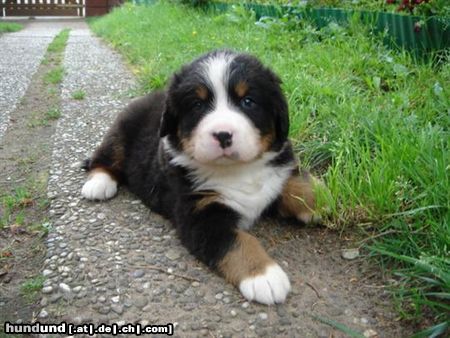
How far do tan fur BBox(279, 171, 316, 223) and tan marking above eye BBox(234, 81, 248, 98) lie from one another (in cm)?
60

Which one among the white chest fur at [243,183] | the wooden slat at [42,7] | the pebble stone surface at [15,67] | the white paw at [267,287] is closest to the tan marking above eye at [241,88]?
the white chest fur at [243,183]

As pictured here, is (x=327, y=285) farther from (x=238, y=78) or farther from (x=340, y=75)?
(x=340, y=75)

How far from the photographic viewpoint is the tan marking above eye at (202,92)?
254 centimetres

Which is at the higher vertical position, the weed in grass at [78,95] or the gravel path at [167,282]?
the gravel path at [167,282]

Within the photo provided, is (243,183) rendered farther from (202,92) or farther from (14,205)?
(14,205)

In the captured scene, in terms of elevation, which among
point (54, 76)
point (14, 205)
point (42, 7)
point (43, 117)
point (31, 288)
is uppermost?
point (31, 288)

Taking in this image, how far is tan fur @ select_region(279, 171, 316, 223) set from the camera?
8.88 feet

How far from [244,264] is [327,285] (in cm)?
38

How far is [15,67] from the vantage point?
23.7 ft

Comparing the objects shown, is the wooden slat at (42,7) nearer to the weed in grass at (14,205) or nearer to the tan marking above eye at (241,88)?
the weed in grass at (14,205)

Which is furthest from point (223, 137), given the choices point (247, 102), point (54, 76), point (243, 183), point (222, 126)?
point (54, 76)

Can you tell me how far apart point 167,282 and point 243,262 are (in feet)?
1.17

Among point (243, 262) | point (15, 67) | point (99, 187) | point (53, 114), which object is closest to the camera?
point (243, 262)

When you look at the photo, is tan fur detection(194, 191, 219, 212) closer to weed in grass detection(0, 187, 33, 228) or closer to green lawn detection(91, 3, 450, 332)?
green lawn detection(91, 3, 450, 332)
